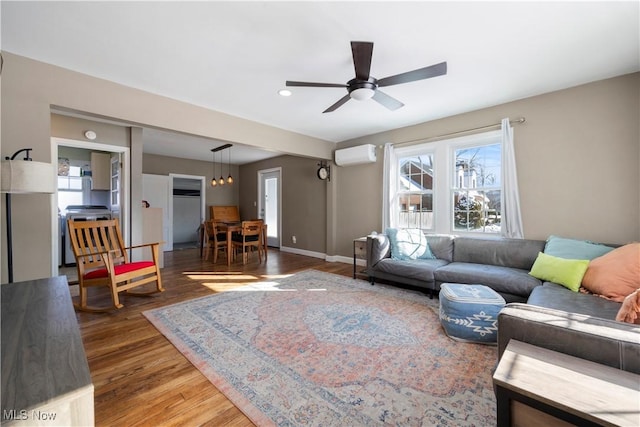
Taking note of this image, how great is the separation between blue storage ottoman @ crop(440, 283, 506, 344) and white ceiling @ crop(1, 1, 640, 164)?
2119 millimetres

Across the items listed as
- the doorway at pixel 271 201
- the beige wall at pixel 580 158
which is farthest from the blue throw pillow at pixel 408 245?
the doorway at pixel 271 201

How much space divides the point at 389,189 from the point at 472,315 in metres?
2.62

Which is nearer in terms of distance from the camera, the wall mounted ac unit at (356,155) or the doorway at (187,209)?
the wall mounted ac unit at (356,155)

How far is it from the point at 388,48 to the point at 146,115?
2.66 metres

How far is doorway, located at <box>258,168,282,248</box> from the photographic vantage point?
7121 millimetres

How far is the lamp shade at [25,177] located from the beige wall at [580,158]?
4.67m

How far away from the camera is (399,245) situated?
3.78 m

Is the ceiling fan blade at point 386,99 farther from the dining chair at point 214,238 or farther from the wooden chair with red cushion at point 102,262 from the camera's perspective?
the dining chair at point 214,238

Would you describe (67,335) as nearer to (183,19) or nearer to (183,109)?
(183,19)

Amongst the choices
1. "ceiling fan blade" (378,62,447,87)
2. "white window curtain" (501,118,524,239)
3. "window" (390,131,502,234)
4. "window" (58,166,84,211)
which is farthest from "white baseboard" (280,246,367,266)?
"window" (58,166,84,211)

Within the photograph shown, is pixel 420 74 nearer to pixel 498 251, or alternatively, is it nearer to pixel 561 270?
pixel 561 270

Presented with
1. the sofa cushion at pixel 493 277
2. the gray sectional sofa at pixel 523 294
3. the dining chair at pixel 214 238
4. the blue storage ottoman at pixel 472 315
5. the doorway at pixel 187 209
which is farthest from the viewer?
the doorway at pixel 187 209

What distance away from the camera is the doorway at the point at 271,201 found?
7121 mm

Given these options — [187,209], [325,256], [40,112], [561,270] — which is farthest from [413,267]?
[187,209]
